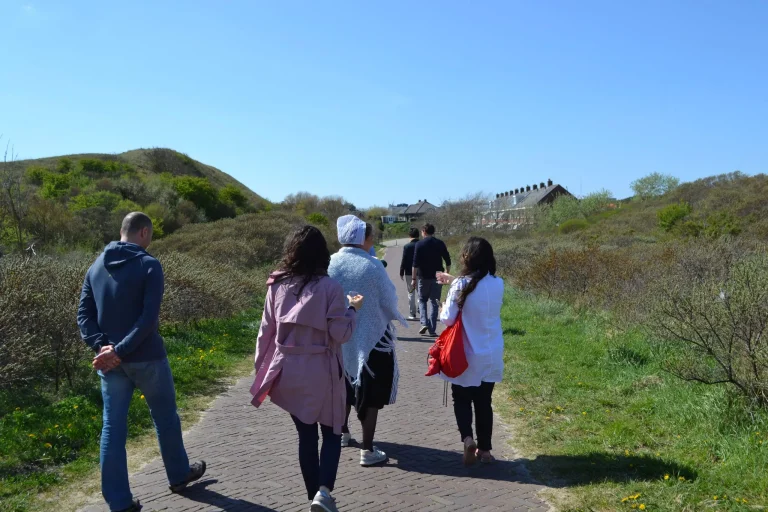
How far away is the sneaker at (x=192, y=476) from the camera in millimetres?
4566


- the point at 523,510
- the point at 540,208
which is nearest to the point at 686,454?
the point at 523,510

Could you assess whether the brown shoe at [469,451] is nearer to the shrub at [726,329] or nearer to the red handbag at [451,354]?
the red handbag at [451,354]

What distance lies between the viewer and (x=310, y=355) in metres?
3.99

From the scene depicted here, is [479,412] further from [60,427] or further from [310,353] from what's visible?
[60,427]

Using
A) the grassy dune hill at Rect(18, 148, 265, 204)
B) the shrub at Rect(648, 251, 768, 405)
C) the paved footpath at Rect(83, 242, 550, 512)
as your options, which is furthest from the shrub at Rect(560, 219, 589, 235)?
the paved footpath at Rect(83, 242, 550, 512)

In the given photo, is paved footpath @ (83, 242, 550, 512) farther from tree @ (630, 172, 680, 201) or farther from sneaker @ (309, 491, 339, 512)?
tree @ (630, 172, 680, 201)

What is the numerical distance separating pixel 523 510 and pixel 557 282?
40.6 ft

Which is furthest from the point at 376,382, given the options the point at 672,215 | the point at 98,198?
the point at 672,215

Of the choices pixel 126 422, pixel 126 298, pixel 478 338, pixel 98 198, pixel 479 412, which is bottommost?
pixel 479 412

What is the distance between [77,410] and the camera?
632 centimetres

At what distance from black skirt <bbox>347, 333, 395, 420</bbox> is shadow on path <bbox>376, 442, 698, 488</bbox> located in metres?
0.57

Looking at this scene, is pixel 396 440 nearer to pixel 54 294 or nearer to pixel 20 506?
pixel 20 506

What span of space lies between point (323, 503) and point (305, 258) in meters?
1.51

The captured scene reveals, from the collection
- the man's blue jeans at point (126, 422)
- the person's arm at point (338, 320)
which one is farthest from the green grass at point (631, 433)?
the man's blue jeans at point (126, 422)
